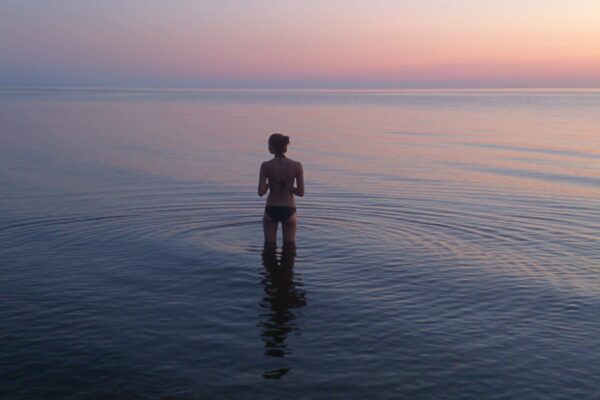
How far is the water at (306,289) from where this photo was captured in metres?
8.40

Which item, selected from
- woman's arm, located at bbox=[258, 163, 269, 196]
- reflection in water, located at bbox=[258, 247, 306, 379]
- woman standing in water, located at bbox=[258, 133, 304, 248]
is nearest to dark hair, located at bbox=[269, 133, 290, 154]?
woman standing in water, located at bbox=[258, 133, 304, 248]

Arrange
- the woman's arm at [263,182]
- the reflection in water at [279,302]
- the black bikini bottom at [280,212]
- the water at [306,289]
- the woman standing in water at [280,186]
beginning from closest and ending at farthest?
the water at [306,289], the reflection in water at [279,302], the woman standing in water at [280,186], the woman's arm at [263,182], the black bikini bottom at [280,212]

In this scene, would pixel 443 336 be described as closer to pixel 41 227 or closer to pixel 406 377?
pixel 406 377

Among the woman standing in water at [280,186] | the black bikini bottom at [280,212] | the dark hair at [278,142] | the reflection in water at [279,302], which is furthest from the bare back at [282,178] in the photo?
the reflection in water at [279,302]

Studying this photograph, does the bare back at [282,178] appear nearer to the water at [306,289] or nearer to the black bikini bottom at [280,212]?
the black bikini bottom at [280,212]

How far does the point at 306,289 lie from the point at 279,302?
3.13 feet

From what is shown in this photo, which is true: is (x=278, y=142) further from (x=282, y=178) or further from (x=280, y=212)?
(x=280, y=212)

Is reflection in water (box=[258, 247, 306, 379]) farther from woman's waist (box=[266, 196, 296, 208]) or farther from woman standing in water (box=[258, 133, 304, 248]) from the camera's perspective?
woman's waist (box=[266, 196, 296, 208])

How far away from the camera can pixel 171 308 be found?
11055mm

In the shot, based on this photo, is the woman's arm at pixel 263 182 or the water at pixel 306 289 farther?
the woman's arm at pixel 263 182

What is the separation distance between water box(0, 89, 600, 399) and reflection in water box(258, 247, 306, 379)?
47 mm

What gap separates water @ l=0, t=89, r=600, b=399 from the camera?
840 cm

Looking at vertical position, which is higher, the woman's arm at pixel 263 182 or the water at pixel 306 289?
the woman's arm at pixel 263 182

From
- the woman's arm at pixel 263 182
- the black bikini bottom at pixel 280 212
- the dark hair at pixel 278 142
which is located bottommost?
the black bikini bottom at pixel 280 212
